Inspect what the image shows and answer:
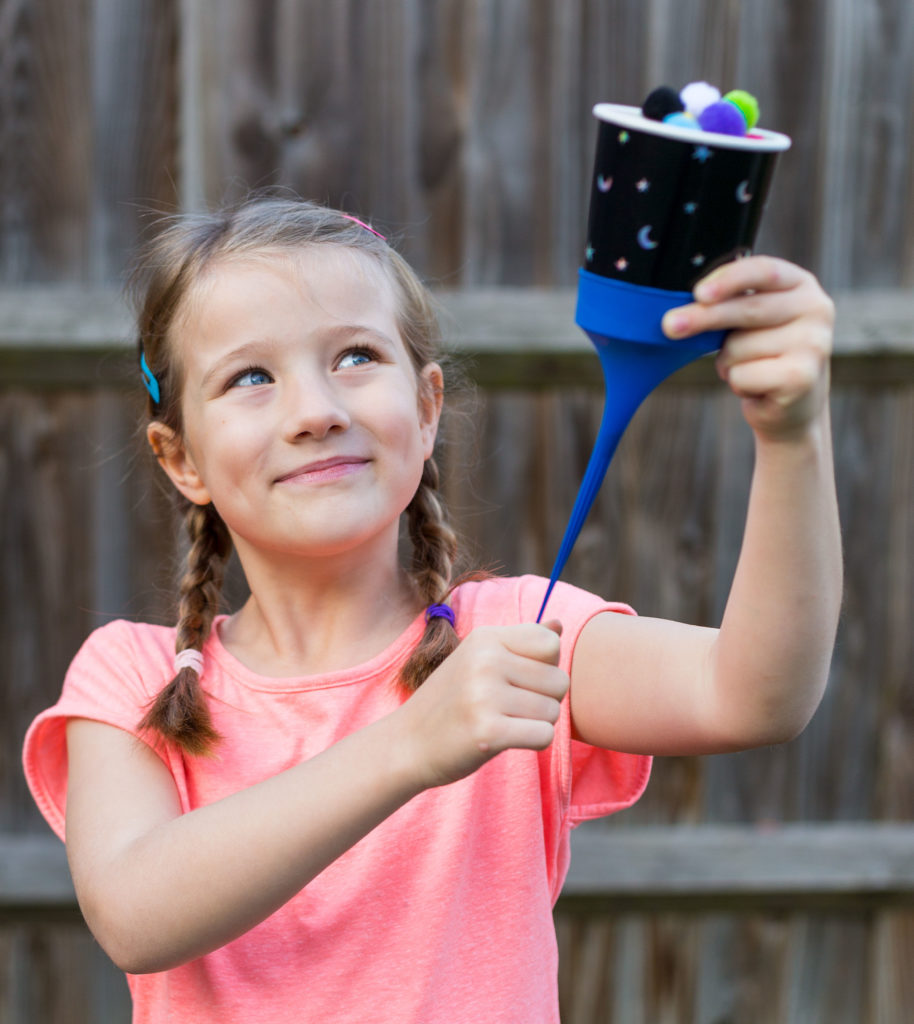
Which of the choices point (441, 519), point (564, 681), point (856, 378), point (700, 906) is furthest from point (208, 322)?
point (700, 906)

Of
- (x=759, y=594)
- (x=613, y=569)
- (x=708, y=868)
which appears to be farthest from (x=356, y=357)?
(x=708, y=868)

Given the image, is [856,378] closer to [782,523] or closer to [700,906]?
[700,906]

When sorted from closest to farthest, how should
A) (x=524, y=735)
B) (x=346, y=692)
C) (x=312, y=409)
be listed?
(x=524, y=735)
(x=312, y=409)
(x=346, y=692)

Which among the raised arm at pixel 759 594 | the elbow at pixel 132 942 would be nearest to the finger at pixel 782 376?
the raised arm at pixel 759 594

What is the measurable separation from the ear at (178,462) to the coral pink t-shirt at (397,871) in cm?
26

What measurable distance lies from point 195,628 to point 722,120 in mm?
968

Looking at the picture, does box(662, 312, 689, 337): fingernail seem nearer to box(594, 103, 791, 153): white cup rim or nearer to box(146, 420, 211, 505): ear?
box(594, 103, 791, 153): white cup rim

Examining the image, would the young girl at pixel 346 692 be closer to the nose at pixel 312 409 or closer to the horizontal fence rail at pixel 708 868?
the nose at pixel 312 409

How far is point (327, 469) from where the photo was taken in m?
1.34

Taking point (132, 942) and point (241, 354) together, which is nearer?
point (132, 942)

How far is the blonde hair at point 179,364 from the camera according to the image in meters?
1.40

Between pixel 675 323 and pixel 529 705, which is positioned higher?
pixel 675 323

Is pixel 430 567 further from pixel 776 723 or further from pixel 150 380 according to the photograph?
pixel 776 723

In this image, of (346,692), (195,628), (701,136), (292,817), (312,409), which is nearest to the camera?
(701,136)
